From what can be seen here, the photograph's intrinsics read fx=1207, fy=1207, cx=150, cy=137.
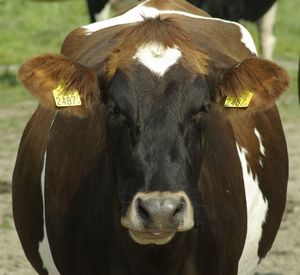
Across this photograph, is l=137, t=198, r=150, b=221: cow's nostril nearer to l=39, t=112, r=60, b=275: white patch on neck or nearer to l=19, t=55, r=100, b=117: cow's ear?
l=19, t=55, r=100, b=117: cow's ear

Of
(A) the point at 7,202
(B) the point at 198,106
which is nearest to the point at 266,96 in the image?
(B) the point at 198,106

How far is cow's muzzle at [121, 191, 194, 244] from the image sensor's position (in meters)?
4.01

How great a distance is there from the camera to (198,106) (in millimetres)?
4340

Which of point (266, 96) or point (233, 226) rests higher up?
point (266, 96)

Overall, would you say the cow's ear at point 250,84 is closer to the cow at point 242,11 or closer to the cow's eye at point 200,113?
the cow's eye at point 200,113

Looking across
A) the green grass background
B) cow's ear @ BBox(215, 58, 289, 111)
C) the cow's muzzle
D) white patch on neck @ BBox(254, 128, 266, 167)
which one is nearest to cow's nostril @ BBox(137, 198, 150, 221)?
the cow's muzzle

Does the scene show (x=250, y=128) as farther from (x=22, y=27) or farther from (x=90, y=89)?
(x=22, y=27)

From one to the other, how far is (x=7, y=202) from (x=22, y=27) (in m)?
8.66

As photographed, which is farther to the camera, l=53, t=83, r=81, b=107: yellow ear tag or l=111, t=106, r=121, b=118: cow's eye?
l=53, t=83, r=81, b=107: yellow ear tag

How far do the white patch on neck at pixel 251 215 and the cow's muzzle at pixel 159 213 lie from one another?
3.56 ft

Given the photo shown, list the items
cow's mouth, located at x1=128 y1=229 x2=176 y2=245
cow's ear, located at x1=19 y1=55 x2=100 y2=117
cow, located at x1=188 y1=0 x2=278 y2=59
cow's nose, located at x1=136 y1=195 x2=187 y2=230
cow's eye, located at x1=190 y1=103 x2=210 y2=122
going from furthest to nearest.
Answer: cow, located at x1=188 y1=0 x2=278 y2=59 < cow's ear, located at x1=19 y1=55 x2=100 y2=117 < cow's eye, located at x1=190 y1=103 x2=210 y2=122 < cow's mouth, located at x1=128 y1=229 x2=176 y2=245 < cow's nose, located at x1=136 y1=195 x2=187 y2=230

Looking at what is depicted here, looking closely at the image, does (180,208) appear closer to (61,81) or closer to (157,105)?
(157,105)

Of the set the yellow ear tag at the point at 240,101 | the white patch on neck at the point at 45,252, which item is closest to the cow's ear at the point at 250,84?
the yellow ear tag at the point at 240,101

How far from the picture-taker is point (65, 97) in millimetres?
4508
